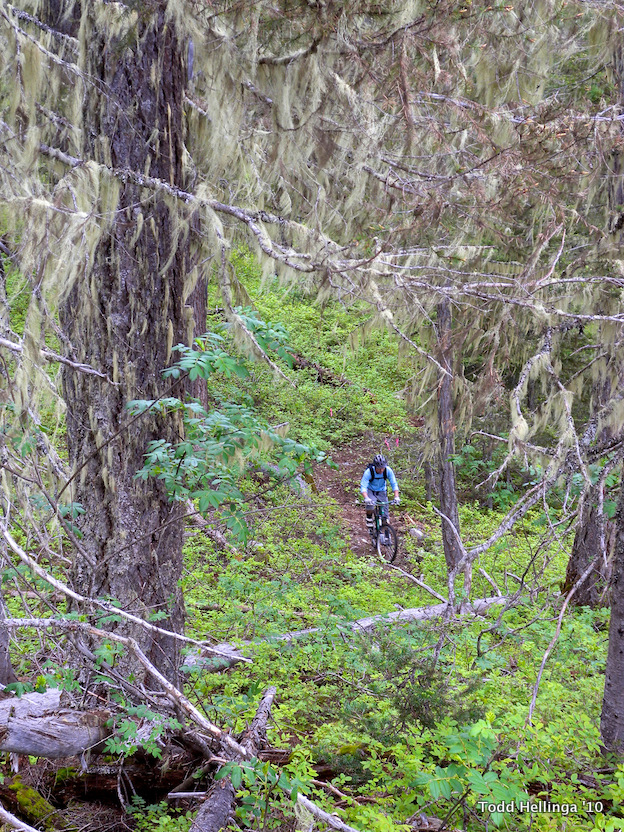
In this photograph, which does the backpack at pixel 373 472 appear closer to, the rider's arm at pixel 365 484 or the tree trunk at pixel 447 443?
the rider's arm at pixel 365 484

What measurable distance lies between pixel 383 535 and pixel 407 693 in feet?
20.8

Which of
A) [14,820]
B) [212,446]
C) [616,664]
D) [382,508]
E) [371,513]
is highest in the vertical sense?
[212,446]

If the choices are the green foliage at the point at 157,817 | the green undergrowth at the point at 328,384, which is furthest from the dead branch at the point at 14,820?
the green undergrowth at the point at 328,384

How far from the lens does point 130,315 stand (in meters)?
3.68

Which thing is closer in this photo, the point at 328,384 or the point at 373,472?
the point at 373,472

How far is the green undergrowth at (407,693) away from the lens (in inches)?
119

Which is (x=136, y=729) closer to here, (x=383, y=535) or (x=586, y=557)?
(x=586, y=557)

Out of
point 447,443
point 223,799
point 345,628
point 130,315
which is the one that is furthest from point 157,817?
point 447,443

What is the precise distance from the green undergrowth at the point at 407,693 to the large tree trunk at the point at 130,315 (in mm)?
988

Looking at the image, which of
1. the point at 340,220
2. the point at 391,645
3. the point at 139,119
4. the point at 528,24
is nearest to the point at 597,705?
the point at 391,645

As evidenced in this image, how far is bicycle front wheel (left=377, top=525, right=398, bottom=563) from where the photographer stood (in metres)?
10.1

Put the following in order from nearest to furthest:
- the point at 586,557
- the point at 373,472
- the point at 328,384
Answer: the point at 586,557 < the point at 373,472 < the point at 328,384

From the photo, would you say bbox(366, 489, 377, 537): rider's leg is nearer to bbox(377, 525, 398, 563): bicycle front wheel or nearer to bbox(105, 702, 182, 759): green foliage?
bbox(377, 525, 398, 563): bicycle front wheel

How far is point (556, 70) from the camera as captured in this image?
28.4ft
